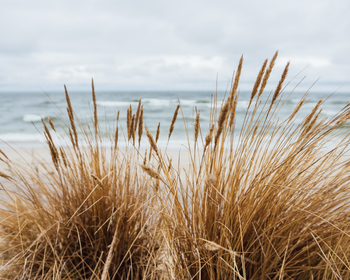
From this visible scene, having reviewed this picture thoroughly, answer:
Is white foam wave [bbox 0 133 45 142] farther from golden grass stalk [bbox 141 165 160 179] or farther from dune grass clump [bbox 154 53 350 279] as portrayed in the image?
golden grass stalk [bbox 141 165 160 179]

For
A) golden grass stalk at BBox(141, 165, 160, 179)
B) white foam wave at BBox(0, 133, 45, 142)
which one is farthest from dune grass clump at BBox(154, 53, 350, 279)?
white foam wave at BBox(0, 133, 45, 142)

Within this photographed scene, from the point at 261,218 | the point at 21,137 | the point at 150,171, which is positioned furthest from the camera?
the point at 21,137

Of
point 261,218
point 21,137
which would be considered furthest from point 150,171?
point 21,137

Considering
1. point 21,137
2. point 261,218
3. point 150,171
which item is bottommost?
point 21,137

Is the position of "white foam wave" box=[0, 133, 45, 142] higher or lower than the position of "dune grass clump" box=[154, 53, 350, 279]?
lower

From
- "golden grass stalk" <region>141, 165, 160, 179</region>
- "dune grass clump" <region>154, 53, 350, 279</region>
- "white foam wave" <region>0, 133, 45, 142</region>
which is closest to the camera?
"golden grass stalk" <region>141, 165, 160, 179</region>

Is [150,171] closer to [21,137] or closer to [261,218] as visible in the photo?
[261,218]

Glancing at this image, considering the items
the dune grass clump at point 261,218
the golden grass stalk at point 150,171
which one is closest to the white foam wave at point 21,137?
the dune grass clump at point 261,218

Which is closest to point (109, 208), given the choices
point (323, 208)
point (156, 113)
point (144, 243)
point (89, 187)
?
point (89, 187)

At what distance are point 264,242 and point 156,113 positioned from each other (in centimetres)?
1264

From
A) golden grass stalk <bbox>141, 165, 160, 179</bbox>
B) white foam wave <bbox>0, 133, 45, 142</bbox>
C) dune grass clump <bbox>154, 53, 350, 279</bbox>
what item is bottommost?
white foam wave <bbox>0, 133, 45, 142</bbox>

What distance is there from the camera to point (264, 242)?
0.97 m

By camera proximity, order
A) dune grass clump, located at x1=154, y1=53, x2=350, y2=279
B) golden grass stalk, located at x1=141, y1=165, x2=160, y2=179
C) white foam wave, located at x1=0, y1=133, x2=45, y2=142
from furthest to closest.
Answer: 1. white foam wave, located at x1=0, y1=133, x2=45, y2=142
2. dune grass clump, located at x1=154, y1=53, x2=350, y2=279
3. golden grass stalk, located at x1=141, y1=165, x2=160, y2=179

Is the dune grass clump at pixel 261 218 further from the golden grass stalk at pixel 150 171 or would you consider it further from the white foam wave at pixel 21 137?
the white foam wave at pixel 21 137
